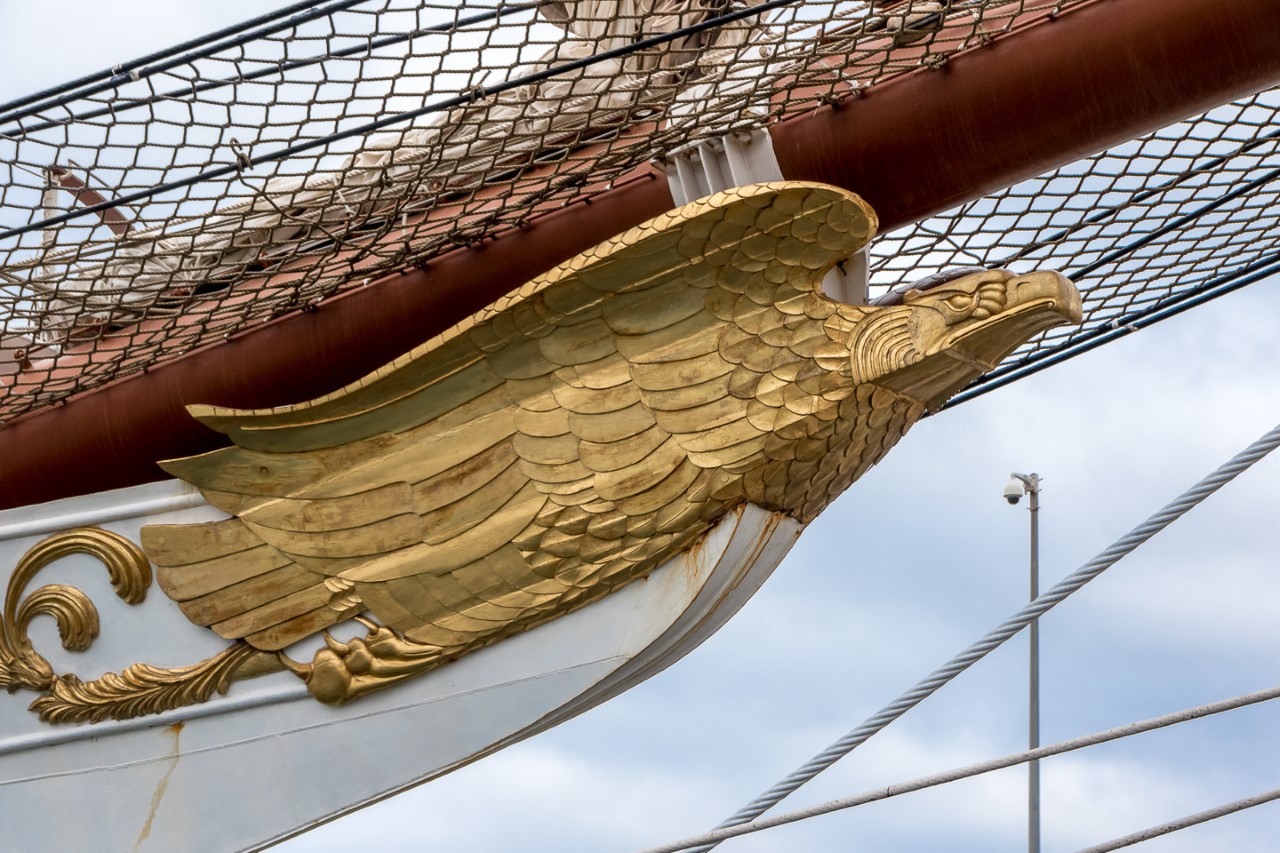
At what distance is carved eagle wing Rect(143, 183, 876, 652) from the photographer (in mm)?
2805

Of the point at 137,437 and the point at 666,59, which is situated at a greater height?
the point at 666,59

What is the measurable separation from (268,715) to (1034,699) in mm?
5108

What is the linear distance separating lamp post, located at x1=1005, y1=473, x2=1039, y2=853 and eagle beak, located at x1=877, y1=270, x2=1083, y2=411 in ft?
15.0

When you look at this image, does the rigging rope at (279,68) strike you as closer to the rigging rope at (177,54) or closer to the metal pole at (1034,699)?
the rigging rope at (177,54)

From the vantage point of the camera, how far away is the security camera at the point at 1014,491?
24.4ft

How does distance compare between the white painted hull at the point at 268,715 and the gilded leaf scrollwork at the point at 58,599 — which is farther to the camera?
the gilded leaf scrollwork at the point at 58,599

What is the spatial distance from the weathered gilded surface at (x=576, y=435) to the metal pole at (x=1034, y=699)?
179 inches

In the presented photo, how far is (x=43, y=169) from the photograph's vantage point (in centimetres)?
307

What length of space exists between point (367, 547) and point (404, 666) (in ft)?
0.74

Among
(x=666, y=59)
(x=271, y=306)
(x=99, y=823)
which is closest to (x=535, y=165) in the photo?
(x=666, y=59)

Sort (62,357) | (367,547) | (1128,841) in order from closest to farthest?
(1128,841) → (367,547) → (62,357)

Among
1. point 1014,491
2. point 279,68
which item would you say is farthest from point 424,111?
point 1014,491

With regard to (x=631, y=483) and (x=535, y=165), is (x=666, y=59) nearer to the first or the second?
(x=535, y=165)

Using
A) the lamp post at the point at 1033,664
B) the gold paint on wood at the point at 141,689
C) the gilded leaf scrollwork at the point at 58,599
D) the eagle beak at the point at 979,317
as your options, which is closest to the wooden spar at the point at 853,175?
the gilded leaf scrollwork at the point at 58,599
